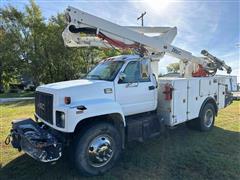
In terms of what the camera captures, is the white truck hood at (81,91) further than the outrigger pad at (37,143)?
Yes

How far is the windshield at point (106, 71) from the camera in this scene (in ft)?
17.0

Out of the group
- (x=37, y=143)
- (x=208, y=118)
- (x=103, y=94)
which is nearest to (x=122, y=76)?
(x=103, y=94)

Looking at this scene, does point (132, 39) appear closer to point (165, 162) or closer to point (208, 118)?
point (165, 162)

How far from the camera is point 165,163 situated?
4.86 metres

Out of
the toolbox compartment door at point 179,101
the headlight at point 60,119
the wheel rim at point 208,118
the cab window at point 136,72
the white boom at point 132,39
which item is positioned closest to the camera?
the headlight at point 60,119

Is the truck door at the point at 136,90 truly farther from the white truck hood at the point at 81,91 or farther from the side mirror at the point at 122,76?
the white truck hood at the point at 81,91

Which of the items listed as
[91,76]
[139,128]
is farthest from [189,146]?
[91,76]

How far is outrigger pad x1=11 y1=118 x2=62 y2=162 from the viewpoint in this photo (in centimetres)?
400

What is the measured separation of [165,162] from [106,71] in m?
2.51

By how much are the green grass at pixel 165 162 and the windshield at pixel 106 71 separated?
1.92 m

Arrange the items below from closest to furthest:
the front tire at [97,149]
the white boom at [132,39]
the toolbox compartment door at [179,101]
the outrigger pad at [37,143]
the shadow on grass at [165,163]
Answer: the outrigger pad at [37,143] < the front tire at [97,149] < the shadow on grass at [165,163] < the white boom at [132,39] < the toolbox compartment door at [179,101]

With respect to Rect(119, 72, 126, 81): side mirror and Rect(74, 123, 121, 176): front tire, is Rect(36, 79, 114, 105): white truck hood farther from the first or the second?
Rect(74, 123, 121, 176): front tire

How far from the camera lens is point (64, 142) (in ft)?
14.3

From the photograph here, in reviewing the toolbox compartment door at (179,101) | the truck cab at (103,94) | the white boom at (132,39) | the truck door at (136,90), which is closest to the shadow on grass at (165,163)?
the toolbox compartment door at (179,101)
